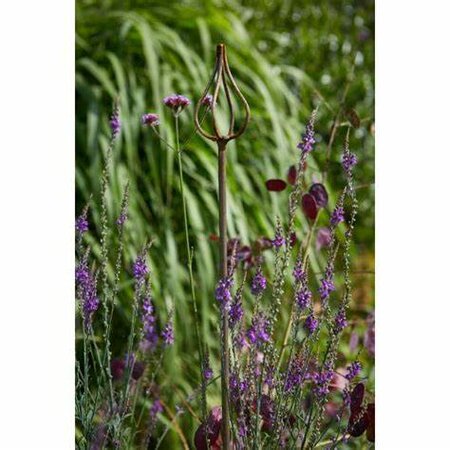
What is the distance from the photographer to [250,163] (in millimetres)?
2447

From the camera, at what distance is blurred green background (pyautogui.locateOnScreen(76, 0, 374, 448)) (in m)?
2.12

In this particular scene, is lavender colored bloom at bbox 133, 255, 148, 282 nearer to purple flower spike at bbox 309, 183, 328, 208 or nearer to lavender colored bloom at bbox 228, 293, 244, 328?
lavender colored bloom at bbox 228, 293, 244, 328

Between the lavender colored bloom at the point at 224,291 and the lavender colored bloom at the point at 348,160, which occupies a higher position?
the lavender colored bloom at the point at 348,160

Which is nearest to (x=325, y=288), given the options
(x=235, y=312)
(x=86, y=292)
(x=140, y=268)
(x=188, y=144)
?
(x=235, y=312)

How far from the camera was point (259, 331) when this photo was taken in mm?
1396

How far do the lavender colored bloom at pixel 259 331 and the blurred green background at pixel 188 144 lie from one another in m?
0.52

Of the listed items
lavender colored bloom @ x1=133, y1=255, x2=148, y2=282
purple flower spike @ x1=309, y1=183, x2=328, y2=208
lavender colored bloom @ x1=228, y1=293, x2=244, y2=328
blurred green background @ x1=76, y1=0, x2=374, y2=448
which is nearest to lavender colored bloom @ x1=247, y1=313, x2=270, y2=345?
lavender colored bloom @ x1=228, y1=293, x2=244, y2=328

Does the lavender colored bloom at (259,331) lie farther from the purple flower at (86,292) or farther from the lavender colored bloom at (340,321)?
the purple flower at (86,292)

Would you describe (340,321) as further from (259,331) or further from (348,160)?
(348,160)

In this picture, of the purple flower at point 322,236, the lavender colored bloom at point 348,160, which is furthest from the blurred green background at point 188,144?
the lavender colored bloom at point 348,160

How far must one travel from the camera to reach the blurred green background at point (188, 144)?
212 centimetres

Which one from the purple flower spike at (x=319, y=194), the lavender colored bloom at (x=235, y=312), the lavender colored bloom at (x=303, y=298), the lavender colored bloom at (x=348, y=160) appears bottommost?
the lavender colored bloom at (x=235, y=312)
